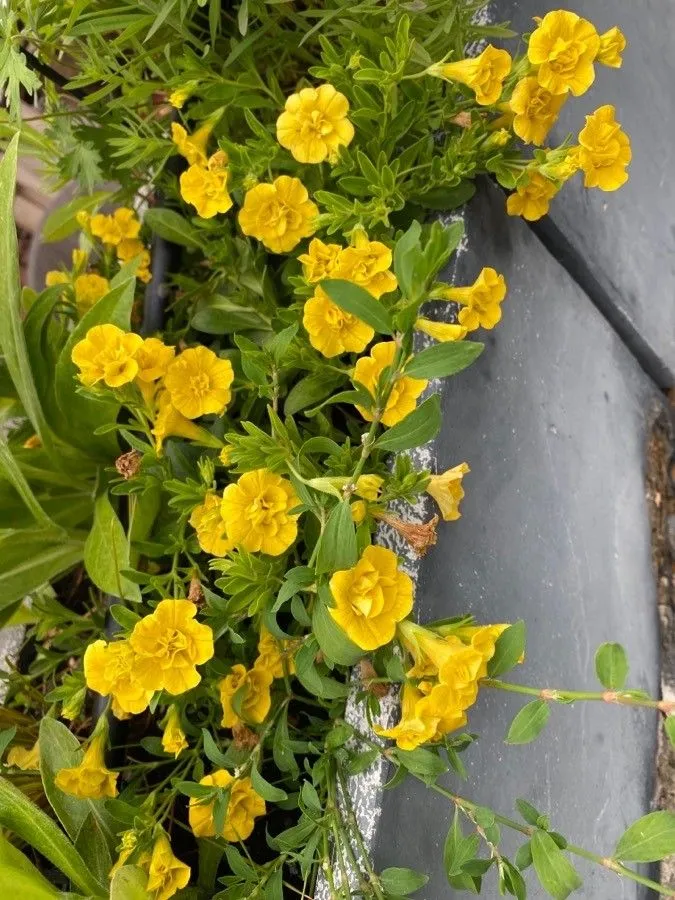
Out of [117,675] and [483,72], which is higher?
[483,72]

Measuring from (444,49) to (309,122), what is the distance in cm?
21

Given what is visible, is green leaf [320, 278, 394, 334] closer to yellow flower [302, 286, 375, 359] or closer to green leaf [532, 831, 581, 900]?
yellow flower [302, 286, 375, 359]

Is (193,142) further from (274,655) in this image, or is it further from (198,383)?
Answer: (274,655)

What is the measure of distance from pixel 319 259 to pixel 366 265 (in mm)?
59

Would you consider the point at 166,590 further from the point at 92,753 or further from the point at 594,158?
the point at 594,158

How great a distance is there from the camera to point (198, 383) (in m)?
0.80

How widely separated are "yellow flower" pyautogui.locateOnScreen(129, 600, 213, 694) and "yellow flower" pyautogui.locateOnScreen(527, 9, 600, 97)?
0.62 m

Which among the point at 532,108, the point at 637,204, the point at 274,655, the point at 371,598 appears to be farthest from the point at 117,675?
the point at 637,204

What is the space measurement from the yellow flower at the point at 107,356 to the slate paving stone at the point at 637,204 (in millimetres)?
649

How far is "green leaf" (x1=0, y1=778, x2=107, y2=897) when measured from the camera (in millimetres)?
751

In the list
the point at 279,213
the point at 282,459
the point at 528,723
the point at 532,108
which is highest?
the point at 532,108

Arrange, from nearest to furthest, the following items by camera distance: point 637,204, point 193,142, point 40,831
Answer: point 40,831 < point 193,142 < point 637,204

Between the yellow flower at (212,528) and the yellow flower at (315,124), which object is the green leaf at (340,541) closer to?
the yellow flower at (212,528)

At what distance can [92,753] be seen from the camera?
2.62 feet
